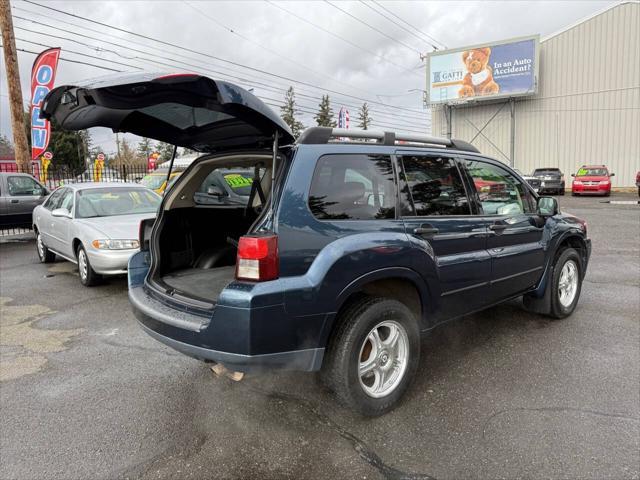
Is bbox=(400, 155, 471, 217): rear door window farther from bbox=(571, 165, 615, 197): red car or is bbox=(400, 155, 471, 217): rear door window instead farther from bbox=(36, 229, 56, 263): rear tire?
bbox=(571, 165, 615, 197): red car

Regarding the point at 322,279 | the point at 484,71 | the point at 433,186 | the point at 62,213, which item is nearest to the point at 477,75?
the point at 484,71

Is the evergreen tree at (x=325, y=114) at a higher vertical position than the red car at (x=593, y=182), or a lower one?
higher

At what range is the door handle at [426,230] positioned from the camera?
3.29m

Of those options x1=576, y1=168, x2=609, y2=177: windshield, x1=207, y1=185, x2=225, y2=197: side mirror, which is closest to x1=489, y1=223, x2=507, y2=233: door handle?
x1=207, y1=185, x2=225, y2=197: side mirror

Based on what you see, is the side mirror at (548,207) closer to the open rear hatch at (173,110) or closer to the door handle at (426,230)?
the door handle at (426,230)

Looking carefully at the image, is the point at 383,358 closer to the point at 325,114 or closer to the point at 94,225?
the point at 94,225

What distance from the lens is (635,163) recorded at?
30.3 metres

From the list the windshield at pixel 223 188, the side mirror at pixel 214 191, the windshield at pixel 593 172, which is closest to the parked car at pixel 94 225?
the windshield at pixel 223 188

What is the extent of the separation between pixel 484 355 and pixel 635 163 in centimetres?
3309

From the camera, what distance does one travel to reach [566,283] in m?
5.18

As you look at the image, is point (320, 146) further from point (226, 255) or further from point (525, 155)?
point (525, 155)

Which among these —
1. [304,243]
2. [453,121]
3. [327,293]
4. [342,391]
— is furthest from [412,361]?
[453,121]

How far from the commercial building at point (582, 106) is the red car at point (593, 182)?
6.95 metres

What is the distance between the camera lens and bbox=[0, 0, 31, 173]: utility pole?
44.7 ft
